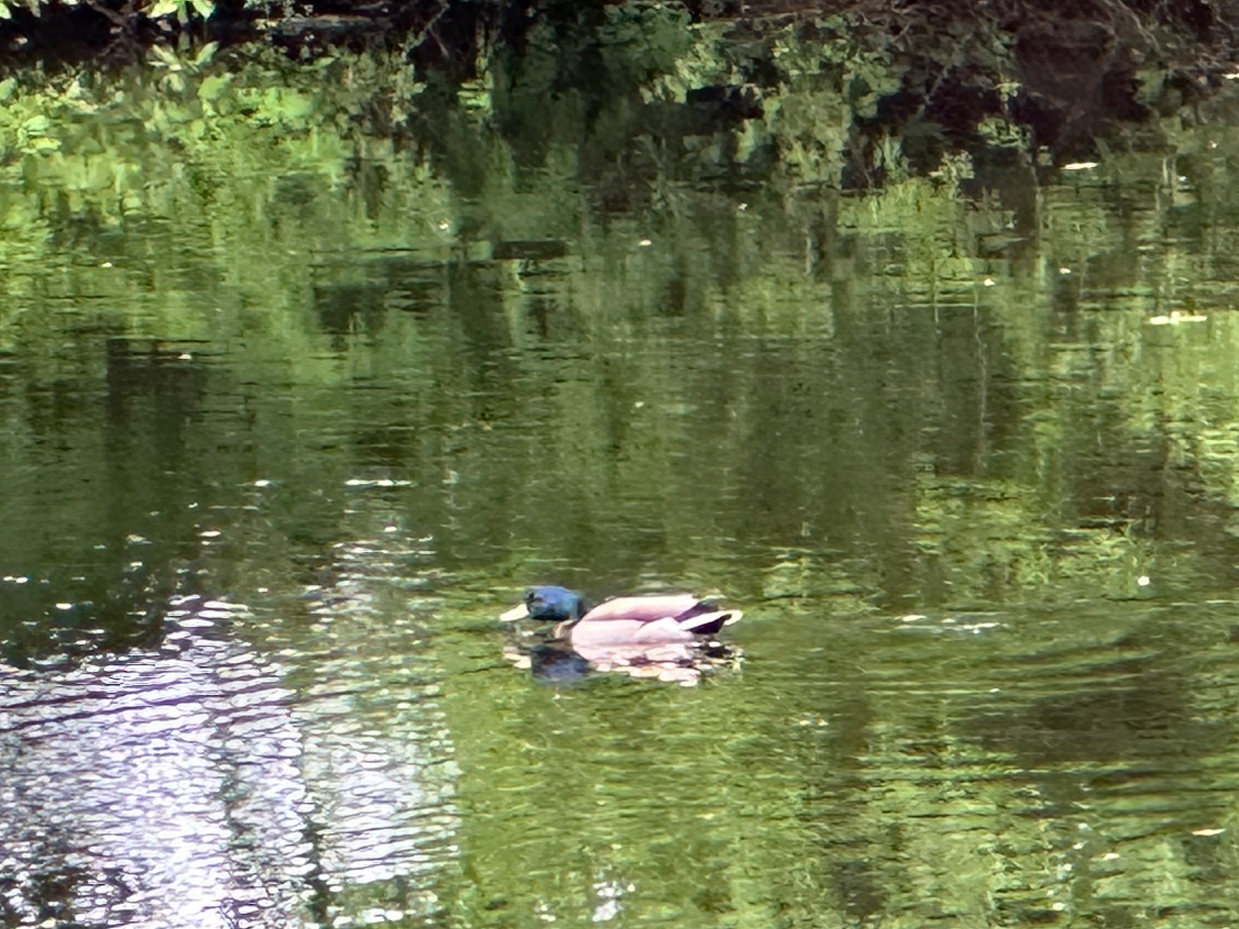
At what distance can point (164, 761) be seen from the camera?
530cm

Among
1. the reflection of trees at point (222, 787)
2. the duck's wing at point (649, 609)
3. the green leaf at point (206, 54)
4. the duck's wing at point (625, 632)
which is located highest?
the green leaf at point (206, 54)

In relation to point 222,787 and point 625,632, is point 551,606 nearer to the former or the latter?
point 625,632

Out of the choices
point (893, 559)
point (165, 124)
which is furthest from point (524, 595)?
point (165, 124)

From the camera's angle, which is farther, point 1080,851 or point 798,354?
point 798,354

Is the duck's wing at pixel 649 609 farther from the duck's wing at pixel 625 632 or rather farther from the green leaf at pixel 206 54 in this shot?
the green leaf at pixel 206 54

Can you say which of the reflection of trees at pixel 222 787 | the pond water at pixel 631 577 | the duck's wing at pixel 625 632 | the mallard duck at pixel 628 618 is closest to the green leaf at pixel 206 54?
the pond water at pixel 631 577

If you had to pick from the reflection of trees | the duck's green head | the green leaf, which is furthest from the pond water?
the green leaf

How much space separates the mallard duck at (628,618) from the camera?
578cm

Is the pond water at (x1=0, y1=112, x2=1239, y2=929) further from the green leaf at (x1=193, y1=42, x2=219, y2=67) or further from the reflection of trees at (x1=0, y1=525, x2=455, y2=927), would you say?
the green leaf at (x1=193, y1=42, x2=219, y2=67)

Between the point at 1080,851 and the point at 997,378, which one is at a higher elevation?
the point at 997,378

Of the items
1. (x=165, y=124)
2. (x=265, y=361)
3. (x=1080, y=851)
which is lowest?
(x=1080, y=851)

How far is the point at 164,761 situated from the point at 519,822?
93 cm

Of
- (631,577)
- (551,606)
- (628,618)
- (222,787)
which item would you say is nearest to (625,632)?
(628,618)

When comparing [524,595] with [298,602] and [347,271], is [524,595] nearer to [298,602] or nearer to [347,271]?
[298,602]
